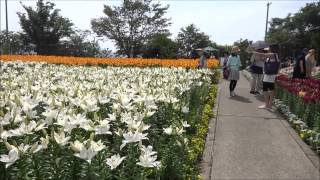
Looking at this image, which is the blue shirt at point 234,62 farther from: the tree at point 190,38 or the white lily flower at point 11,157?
the tree at point 190,38

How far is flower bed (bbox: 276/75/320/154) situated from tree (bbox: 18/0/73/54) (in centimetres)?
3523

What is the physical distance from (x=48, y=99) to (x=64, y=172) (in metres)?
1.87

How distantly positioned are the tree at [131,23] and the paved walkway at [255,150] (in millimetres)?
42629

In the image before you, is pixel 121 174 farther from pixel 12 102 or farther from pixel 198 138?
pixel 198 138

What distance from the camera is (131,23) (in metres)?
52.6

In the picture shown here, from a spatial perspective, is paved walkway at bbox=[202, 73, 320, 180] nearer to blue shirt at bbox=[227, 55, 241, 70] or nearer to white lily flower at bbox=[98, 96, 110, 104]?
white lily flower at bbox=[98, 96, 110, 104]

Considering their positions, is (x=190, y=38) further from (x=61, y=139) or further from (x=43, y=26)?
(x=61, y=139)

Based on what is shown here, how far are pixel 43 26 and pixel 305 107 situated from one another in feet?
124

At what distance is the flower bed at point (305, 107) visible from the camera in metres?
8.04

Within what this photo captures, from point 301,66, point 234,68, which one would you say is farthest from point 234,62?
point 301,66

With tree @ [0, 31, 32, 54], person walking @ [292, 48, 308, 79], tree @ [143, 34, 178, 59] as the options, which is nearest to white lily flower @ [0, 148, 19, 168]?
person walking @ [292, 48, 308, 79]

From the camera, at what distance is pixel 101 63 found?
23328mm

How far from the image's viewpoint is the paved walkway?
6.18 m

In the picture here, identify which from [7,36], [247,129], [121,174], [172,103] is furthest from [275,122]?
[7,36]
